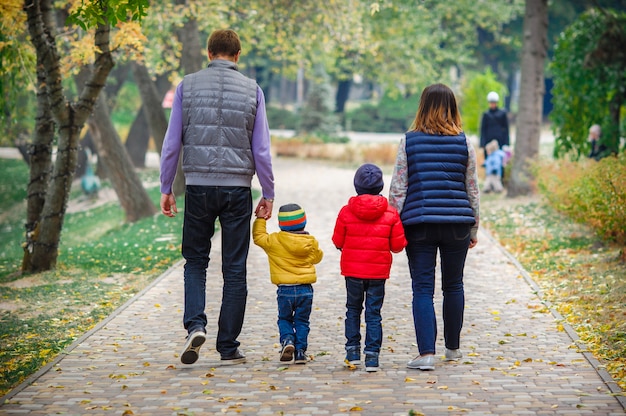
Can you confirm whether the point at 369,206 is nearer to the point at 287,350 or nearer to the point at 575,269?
the point at 287,350

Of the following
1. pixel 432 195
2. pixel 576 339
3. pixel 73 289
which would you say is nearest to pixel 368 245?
pixel 432 195

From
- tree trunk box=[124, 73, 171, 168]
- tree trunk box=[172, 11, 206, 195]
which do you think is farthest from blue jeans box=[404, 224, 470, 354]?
tree trunk box=[124, 73, 171, 168]

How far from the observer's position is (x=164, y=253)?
502 inches

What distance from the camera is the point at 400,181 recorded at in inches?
251

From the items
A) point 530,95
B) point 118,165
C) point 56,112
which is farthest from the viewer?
point 118,165

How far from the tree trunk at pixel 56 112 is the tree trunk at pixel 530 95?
29.9ft

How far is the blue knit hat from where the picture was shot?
627 cm

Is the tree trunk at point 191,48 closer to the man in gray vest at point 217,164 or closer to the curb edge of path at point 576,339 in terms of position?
the curb edge of path at point 576,339

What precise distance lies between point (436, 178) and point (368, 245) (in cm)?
62

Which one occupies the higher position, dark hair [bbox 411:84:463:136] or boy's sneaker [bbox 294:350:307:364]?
dark hair [bbox 411:84:463:136]

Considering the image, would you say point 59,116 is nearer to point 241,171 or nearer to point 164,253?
point 164,253

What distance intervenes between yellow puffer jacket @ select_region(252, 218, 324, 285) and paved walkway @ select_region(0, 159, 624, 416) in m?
0.62

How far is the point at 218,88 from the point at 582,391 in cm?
300

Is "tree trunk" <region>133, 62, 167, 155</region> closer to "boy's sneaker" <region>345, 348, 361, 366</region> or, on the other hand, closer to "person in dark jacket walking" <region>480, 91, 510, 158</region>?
"person in dark jacket walking" <region>480, 91, 510, 158</region>
